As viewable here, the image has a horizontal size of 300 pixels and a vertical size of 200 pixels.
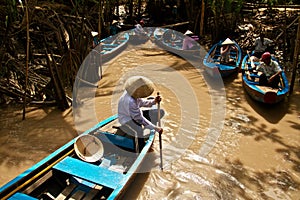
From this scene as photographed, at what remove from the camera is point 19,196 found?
3.07m

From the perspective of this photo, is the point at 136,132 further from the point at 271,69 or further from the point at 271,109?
the point at 271,69

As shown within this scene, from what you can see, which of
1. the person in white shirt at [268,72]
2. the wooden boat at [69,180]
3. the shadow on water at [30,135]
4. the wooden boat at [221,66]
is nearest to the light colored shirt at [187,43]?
the wooden boat at [221,66]

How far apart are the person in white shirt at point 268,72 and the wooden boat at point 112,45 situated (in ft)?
17.7

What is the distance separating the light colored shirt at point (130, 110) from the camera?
163 inches

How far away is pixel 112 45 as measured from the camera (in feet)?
37.0

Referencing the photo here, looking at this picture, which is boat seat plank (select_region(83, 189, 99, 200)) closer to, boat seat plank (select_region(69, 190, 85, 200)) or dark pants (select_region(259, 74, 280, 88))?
boat seat plank (select_region(69, 190, 85, 200))

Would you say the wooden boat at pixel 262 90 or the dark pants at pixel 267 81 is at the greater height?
the dark pants at pixel 267 81

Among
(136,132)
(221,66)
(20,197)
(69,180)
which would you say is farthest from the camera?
(221,66)

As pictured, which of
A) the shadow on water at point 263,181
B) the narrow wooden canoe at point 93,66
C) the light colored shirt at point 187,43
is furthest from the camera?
the light colored shirt at point 187,43

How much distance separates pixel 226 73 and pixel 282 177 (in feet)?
14.5

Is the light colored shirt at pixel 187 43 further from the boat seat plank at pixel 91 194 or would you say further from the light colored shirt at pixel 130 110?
the boat seat plank at pixel 91 194

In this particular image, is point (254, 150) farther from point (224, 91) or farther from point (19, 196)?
point (19, 196)

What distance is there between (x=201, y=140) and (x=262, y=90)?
220cm

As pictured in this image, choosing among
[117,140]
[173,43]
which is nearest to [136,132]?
[117,140]
